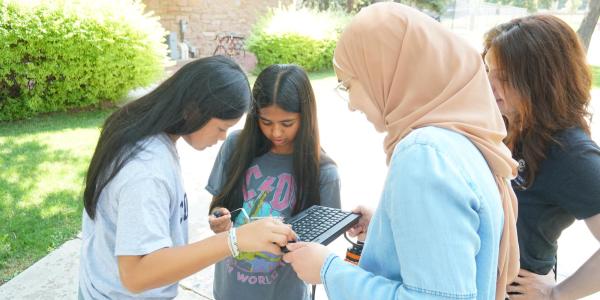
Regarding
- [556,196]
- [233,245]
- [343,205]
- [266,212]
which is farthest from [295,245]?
[343,205]

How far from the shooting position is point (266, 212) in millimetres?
1874

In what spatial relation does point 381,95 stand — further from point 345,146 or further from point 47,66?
point 47,66

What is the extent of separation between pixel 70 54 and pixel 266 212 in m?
5.75

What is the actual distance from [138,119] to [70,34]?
232 inches

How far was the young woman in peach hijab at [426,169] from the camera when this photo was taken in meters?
0.82

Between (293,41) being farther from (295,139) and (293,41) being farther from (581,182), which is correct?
(581,182)

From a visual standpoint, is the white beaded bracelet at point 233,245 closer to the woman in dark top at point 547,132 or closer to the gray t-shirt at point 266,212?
the gray t-shirt at point 266,212

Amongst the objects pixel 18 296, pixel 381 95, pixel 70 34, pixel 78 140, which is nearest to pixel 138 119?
pixel 381 95

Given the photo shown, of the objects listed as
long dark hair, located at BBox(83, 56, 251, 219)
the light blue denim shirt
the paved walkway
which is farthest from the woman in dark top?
the paved walkway

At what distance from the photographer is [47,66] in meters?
6.34

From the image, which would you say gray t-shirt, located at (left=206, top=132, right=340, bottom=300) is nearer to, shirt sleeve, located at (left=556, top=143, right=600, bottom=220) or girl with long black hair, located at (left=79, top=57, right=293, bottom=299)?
girl with long black hair, located at (left=79, top=57, right=293, bottom=299)

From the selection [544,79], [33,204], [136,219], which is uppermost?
[544,79]

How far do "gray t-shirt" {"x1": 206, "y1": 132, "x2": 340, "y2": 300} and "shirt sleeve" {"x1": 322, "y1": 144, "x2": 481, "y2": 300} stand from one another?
1025 millimetres

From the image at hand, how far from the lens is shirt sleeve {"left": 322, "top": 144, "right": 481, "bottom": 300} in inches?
32.1
